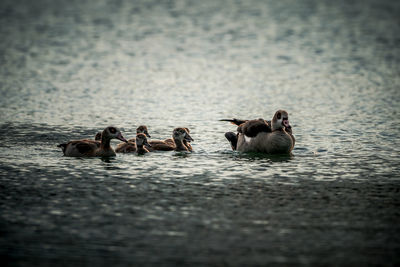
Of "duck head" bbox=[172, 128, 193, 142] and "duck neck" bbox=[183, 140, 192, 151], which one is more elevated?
"duck head" bbox=[172, 128, 193, 142]

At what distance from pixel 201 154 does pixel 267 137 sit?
5.06 ft

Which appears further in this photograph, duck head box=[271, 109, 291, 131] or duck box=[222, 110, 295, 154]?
duck head box=[271, 109, 291, 131]

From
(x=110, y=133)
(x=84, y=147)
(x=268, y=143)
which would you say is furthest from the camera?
(x=268, y=143)

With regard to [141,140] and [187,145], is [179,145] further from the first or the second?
[141,140]

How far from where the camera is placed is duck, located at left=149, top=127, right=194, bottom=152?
51.3 ft

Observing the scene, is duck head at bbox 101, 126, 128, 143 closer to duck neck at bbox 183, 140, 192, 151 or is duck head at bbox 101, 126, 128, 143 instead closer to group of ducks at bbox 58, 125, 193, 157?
group of ducks at bbox 58, 125, 193, 157

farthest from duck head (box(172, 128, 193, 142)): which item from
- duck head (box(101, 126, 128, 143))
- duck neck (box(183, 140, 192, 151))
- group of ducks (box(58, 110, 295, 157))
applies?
duck head (box(101, 126, 128, 143))

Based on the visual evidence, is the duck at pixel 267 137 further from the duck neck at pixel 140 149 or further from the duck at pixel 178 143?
the duck neck at pixel 140 149

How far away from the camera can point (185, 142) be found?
15875mm

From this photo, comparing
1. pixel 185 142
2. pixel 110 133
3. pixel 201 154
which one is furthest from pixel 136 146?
pixel 201 154

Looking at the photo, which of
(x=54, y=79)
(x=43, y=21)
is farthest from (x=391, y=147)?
(x=43, y=21)

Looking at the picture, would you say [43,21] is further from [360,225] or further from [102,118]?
[360,225]

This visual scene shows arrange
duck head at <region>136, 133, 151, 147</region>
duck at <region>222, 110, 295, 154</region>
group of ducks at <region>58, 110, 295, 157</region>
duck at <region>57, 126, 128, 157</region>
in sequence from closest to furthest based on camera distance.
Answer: duck at <region>57, 126, 128, 157</region>, group of ducks at <region>58, 110, 295, 157</region>, duck head at <region>136, 133, 151, 147</region>, duck at <region>222, 110, 295, 154</region>

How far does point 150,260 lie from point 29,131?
1001 cm
